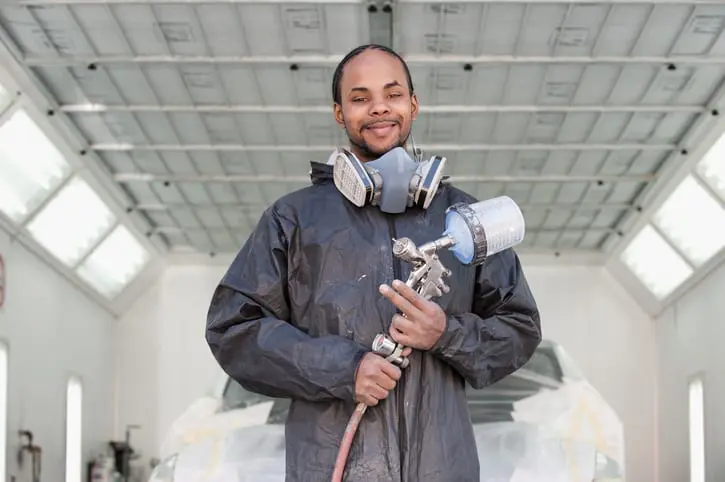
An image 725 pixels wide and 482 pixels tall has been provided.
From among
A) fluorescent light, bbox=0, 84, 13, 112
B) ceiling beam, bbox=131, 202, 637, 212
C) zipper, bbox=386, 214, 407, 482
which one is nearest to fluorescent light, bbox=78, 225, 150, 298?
ceiling beam, bbox=131, 202, 637, 212

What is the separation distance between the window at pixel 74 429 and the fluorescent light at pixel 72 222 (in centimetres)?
149

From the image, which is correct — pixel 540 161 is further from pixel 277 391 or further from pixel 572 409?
pixel 277 391

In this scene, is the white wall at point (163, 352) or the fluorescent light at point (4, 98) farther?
the white wall at point (163, 352)

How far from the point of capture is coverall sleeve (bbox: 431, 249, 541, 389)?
1.82m

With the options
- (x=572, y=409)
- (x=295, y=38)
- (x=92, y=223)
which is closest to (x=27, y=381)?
(x=92, y=223)

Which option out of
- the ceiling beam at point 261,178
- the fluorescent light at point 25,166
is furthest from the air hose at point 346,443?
the ceiling beam at point 261,178

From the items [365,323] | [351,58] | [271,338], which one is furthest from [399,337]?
[351,58]

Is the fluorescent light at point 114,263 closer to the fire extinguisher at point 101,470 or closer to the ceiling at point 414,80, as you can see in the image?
the ceiling at point 414,80

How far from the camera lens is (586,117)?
8.87 m

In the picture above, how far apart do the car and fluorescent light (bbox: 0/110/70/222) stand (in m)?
3.48

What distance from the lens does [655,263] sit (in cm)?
1163

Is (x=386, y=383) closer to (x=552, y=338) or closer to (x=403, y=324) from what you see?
(x=403, y=324)

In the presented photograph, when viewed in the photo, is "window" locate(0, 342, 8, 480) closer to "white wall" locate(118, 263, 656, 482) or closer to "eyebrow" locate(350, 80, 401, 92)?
"white wall" locate(118, 263, 656, 482)

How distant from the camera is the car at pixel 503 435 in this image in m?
4.03
